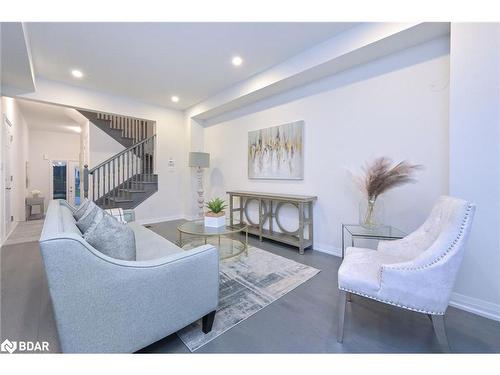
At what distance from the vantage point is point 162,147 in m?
5.11

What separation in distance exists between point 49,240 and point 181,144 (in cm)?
477

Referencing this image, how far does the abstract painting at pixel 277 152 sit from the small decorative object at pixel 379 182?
3.63ft

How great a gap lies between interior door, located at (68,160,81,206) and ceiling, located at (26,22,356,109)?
5030mm

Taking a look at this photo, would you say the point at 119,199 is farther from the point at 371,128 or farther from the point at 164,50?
the point at 371,128

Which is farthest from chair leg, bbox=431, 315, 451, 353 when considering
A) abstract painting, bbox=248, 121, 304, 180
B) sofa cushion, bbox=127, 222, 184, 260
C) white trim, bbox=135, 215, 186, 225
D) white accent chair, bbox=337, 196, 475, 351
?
white trim, bbox=135, 215, 186, 225

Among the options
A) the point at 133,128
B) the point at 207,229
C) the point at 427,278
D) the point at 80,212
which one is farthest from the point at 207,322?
the point at 133,128

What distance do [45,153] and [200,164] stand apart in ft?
20.5

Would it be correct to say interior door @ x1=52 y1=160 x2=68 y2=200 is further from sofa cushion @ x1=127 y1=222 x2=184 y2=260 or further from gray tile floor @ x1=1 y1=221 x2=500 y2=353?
sofa cushion @ x1=127 y1=222 x2=184 y2=260

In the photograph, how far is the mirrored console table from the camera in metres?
3.04

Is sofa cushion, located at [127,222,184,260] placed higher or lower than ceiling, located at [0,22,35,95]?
lower

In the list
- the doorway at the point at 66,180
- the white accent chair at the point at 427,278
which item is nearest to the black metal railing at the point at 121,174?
the doorway at the point at 66,180

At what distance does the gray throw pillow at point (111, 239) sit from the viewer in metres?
1.32
